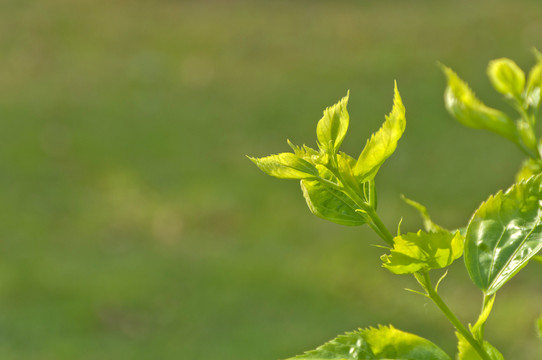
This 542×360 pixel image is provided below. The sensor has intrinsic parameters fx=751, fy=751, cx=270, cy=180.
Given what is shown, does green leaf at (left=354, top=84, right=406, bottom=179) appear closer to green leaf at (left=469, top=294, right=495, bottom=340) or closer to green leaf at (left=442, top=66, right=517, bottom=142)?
green leaf at (left=469, top=294, right=495, bottom=340)

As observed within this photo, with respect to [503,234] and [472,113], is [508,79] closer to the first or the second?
[472,113]

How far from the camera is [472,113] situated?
38.5 inches

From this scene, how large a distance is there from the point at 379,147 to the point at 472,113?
0.33m

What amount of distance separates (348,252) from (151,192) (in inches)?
75.6

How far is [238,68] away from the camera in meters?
8.66

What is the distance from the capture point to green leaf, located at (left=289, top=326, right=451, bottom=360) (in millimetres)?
699

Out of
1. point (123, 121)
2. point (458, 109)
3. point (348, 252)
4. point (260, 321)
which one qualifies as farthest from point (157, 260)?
point (458, 109)

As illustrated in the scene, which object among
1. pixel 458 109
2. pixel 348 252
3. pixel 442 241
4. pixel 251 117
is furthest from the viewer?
pixel 251 117

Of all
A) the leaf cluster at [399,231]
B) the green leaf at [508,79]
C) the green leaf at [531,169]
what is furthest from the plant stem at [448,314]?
the green leaf at [508,79]

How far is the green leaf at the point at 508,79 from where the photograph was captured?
0.99 metres

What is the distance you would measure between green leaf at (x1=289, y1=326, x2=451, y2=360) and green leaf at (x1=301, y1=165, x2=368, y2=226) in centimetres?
11

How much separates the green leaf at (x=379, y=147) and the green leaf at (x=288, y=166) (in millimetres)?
49

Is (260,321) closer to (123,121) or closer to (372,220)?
(123,121)

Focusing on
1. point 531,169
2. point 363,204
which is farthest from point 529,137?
point 363,204
